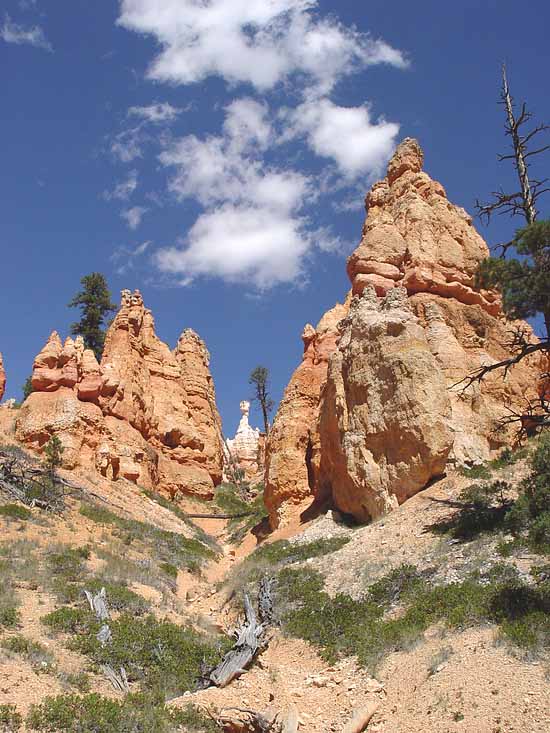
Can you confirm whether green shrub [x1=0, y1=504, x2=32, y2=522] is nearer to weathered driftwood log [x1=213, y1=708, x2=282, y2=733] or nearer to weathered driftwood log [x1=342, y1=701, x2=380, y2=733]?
weathered driftwood log [x1=213, y1=708, x2=282, y2=733]

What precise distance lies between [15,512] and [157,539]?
5.76 metres

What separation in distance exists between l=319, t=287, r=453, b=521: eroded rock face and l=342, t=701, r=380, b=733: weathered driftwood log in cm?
994

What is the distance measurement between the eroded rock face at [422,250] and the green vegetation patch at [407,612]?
1434cm

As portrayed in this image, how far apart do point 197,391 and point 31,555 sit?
93.1 ft

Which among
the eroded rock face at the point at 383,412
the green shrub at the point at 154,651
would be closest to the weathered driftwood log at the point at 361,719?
the green shrub at the point at 154,651

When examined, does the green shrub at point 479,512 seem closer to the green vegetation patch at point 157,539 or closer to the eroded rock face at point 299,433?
the eroded rock face at point 299,433

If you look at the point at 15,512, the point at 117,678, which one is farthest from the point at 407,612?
the point at 15,512

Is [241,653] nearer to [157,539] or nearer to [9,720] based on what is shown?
[9,720]

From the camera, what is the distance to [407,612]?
11.6 metres

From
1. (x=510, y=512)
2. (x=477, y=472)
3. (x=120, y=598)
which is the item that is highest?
(x=477, y=472)

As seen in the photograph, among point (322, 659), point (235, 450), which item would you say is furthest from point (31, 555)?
point (235, 450)

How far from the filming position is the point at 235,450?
206ft

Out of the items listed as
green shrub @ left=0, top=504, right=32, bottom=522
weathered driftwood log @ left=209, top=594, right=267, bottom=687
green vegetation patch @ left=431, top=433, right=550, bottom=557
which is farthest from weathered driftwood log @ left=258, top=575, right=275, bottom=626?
green shrub @ left=0, top=504, right=32, bottom=522

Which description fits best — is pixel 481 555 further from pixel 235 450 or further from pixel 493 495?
pixel 235 450
